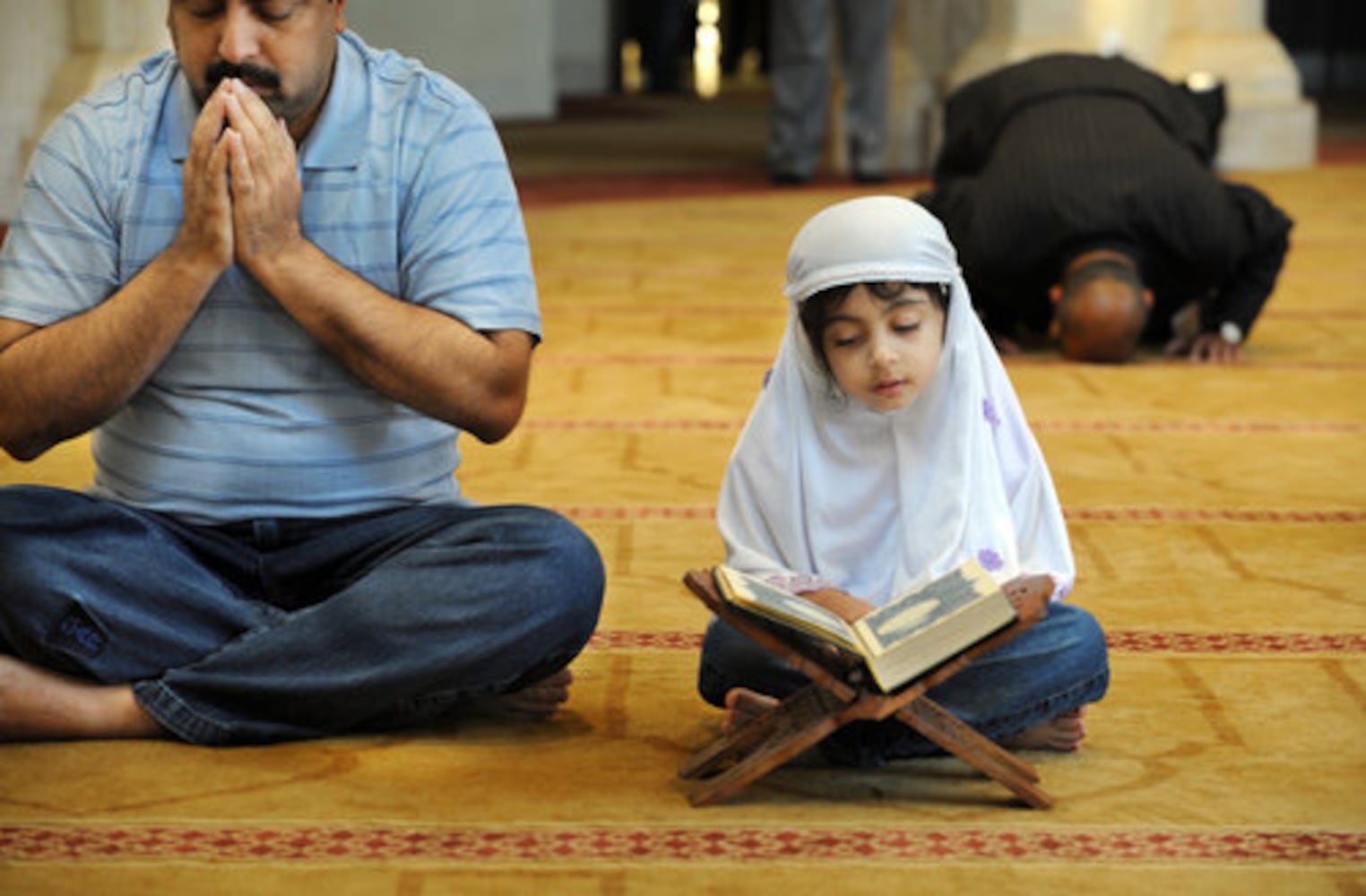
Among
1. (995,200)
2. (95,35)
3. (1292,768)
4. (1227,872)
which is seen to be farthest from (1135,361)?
(95,35)

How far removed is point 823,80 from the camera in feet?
30.2

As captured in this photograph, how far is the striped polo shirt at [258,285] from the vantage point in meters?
2.68

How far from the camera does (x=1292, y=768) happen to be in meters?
2.60

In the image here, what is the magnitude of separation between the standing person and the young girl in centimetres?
649

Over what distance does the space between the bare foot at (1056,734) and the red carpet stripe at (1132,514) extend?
4.10 ft

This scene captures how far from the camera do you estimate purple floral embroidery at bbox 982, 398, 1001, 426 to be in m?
2.64

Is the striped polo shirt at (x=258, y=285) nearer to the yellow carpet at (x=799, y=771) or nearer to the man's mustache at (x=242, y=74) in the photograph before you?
the man's mustache at (x=242, y=74)

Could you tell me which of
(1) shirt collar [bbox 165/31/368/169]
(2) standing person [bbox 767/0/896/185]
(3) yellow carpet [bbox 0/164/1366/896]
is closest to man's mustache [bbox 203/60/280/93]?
(1) shirt collar [bbox 165/31/368/169]

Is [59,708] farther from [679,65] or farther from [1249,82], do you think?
[679,65]

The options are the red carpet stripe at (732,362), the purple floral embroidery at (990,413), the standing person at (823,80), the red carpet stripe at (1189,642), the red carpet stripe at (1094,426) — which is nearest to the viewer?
the purple floral embroidery at (990,413)

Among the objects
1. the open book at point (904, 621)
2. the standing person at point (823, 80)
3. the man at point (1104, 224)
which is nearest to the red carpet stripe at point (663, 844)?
the open book at point (904, 621)

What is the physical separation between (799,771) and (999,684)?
234mm

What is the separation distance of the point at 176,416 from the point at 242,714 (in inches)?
13.5

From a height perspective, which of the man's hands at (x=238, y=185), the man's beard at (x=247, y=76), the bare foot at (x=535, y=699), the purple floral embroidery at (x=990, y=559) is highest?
the man's beard at (x=247, y=76)
